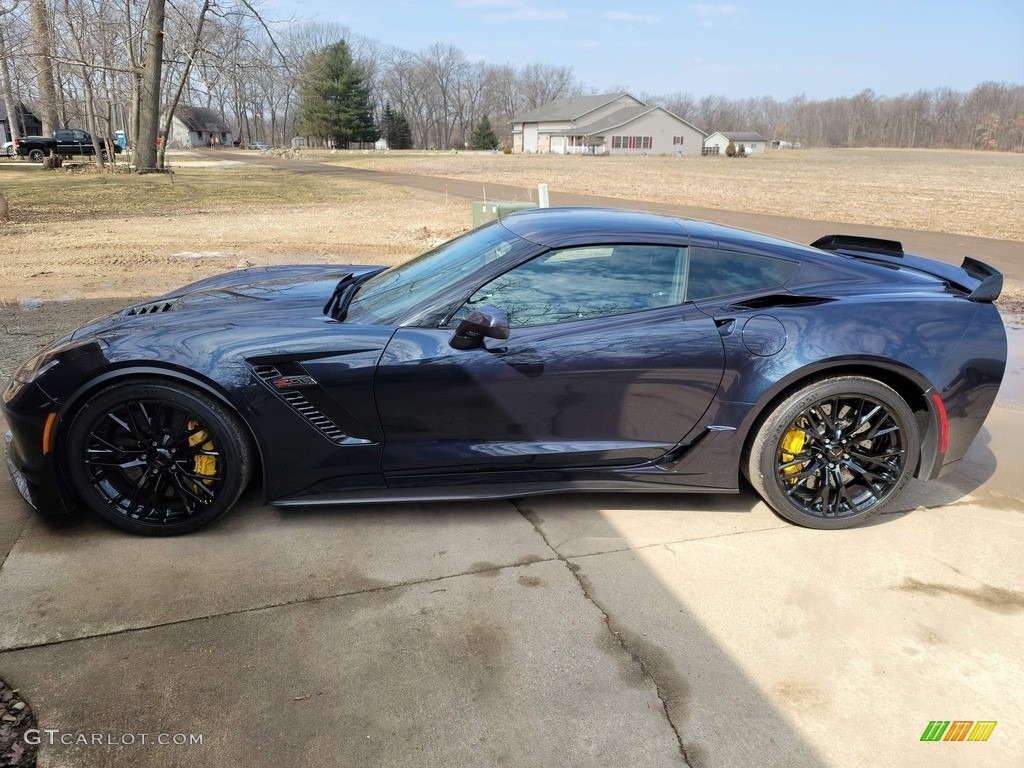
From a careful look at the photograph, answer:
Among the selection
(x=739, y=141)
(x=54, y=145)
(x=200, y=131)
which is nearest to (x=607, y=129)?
(x=739, y=141)

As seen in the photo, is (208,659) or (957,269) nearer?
(208,659)

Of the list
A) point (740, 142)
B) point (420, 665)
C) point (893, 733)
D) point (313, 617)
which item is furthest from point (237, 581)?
point (740, 142)

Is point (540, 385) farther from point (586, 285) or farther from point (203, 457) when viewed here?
point (203, 457)

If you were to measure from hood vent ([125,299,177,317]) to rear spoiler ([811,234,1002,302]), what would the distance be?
3580 mm

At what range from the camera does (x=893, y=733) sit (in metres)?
2.22

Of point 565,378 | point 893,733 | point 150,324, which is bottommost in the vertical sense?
point 893,733

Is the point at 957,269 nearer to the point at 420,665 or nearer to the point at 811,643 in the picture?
the point at 811,643

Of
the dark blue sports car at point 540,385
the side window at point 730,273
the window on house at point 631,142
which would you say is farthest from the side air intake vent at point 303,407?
the window on house at point 631,142

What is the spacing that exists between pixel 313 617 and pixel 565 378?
4.59ft

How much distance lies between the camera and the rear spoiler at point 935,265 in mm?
3359

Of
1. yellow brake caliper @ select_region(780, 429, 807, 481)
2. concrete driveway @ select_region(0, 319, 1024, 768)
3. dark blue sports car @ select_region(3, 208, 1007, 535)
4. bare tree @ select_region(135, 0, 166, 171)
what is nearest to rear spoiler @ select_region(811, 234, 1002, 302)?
dark blue sports car @ select_region(3, 208, 1007, 535)

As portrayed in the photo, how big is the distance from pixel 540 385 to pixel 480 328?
1.24 feet

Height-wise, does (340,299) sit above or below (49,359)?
above

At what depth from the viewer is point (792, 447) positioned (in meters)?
3.31
